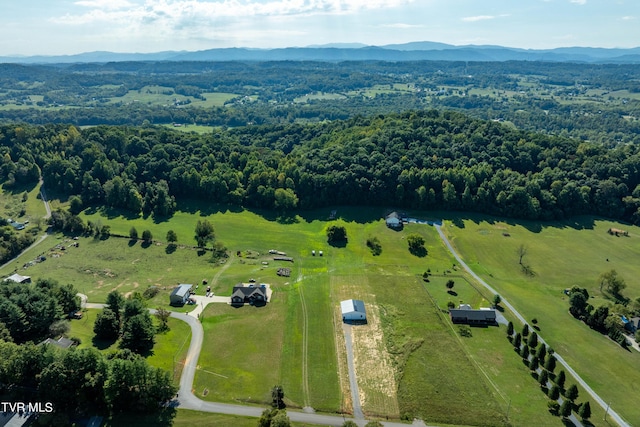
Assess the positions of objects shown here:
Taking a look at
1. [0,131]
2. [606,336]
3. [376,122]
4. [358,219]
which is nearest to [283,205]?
[358,219]

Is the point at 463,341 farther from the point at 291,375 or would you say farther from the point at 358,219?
the point at 358,219

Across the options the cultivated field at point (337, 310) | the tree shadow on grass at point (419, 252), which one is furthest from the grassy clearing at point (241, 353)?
the tree shadow on grass at point (419, 252)

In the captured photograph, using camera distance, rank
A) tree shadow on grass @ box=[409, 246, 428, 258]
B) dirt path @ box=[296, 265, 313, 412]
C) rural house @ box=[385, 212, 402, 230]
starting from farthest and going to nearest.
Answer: rural house @ box=[385, 212, 402, 230], tree shadow on grass @ box=[409, 246, 428, 258], dirt path @ box=[296, 265, 313, 412]

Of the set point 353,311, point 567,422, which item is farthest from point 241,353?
point 567,422

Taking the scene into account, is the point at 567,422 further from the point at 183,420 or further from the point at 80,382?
the point at 80,382

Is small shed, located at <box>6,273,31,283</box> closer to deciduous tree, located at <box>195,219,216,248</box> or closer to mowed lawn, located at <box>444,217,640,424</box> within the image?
deciduous tree, located at <box>195,219,216,248</box>

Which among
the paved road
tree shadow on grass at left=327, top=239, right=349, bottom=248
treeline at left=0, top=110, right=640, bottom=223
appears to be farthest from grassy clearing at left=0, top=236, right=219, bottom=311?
the paved road
